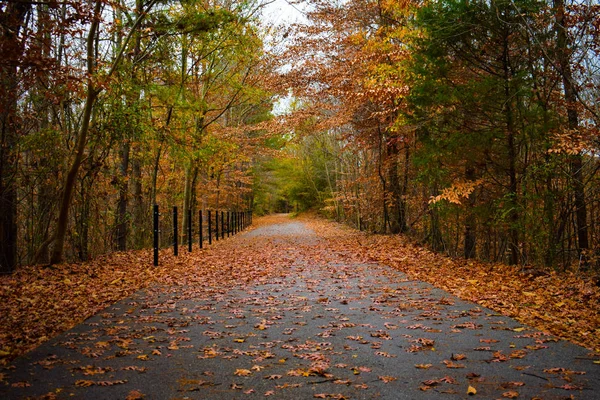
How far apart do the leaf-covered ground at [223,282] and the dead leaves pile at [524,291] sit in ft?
0.03

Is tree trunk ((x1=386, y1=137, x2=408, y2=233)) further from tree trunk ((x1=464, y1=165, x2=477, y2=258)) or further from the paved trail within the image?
the paved trail

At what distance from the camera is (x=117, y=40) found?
13164mm

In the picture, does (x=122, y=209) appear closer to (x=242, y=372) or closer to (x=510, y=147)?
→ (x=510, y=147)

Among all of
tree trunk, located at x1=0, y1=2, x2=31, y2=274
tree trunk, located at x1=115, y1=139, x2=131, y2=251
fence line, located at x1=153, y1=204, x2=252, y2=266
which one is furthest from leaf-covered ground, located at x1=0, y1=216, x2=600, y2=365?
tree trunk, located at x1=115, y1=139, x2=131, y2=251

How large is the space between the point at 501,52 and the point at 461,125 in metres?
1.66

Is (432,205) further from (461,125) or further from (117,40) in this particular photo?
(117,40)

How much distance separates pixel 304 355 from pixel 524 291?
14.3ft

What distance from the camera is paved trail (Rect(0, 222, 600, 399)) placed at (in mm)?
3311

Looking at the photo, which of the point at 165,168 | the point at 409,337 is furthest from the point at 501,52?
the point at 165,168

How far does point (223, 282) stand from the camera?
8422 millimetres

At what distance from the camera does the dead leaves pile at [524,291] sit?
16.5 ft

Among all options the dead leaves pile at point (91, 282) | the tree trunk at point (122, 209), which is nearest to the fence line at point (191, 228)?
the dead leaves pile at point (91, 282)

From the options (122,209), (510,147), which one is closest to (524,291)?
(510,147)

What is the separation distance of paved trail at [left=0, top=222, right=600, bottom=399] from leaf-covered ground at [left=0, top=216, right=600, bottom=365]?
13.2 inches
